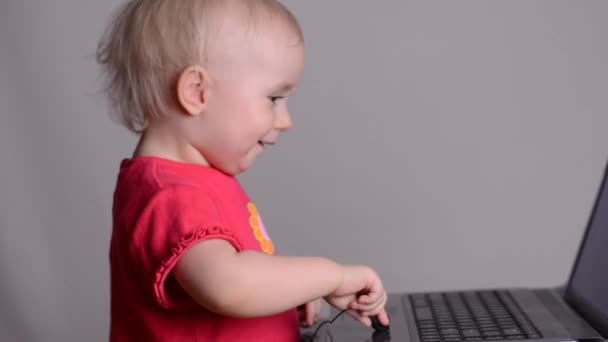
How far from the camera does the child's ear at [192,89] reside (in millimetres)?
772

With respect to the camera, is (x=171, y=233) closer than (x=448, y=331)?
Yes

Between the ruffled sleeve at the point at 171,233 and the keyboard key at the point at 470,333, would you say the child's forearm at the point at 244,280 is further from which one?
the keyboard key at the point at 470,333

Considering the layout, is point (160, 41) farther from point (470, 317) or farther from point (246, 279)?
point (470, 317)

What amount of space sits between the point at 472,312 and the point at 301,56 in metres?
0.44

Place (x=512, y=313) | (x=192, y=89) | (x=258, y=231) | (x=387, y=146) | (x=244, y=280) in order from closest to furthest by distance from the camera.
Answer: (x=244, y=280)
(x=192, y=89)
(x=258, y=231)
(x=512, y=313)
(x=387, y=146)

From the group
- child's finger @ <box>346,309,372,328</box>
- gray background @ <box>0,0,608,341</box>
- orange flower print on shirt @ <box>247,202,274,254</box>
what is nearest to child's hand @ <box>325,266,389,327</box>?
child's finger @ <box>346,309,372,328</box>

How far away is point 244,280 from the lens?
674 millimetres

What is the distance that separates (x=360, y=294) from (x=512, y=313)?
269 millimetres

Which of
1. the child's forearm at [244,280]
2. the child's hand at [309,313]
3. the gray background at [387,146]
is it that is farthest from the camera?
the gray background at [387,146]

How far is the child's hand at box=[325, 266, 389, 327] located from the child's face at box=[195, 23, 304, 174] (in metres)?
0.18

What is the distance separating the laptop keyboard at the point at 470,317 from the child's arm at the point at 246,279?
248mm

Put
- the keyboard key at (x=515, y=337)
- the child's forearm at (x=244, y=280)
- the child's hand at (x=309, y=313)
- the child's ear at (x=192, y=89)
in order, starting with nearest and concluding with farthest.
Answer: the child's forearm at (x=244, y=280), the child's ear at (x=192, y=89), the keyboard key at (x=515, y=337), the child's hand at (x=309, y=313)

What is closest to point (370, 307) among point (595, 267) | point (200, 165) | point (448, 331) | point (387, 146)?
point (448, 331)

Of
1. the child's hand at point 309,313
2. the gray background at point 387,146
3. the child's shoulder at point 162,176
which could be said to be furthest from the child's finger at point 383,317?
the gray background at point 387,146
